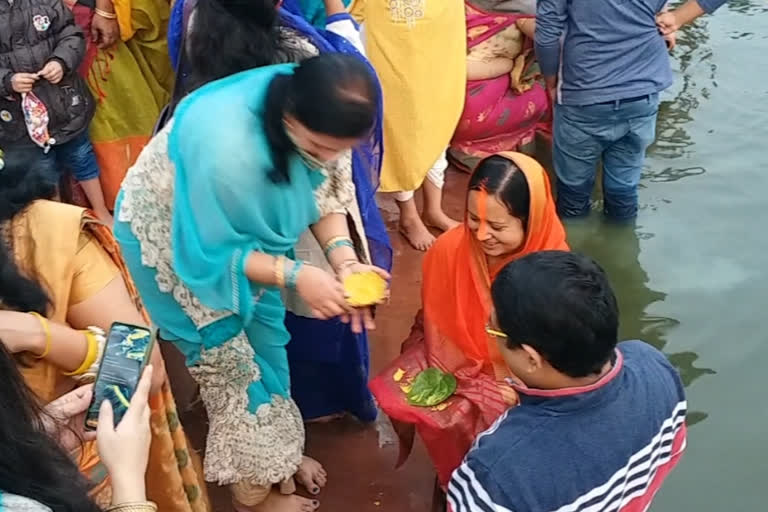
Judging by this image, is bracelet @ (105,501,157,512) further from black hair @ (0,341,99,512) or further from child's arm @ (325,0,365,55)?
child's arm @ (325,0,365,55)

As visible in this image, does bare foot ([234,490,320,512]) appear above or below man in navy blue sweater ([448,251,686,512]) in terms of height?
below

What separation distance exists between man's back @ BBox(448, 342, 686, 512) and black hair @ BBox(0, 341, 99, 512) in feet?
2.31

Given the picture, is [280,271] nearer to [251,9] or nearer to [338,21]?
[251,9]

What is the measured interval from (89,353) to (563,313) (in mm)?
953

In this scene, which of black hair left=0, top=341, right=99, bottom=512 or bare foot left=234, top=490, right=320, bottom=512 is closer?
black hair left=0, top=341, right=99, bottom=512

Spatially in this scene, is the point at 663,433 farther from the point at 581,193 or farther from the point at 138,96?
the point at 138,96

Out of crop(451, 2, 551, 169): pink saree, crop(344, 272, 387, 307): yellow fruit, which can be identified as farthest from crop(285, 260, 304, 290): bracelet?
crop(451, 2, 551, 169): pink saree

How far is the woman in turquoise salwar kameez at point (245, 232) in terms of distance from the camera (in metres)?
1.73

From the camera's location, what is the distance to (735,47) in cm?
589

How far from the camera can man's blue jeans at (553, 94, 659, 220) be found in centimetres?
355

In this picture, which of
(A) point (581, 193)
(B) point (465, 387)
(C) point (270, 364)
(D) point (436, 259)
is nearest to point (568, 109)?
(A) point (581, 193)

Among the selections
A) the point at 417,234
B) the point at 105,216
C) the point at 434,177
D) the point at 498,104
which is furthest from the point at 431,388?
the point at 498,104

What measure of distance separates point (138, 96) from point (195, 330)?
1.84 m

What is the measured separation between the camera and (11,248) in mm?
1639
